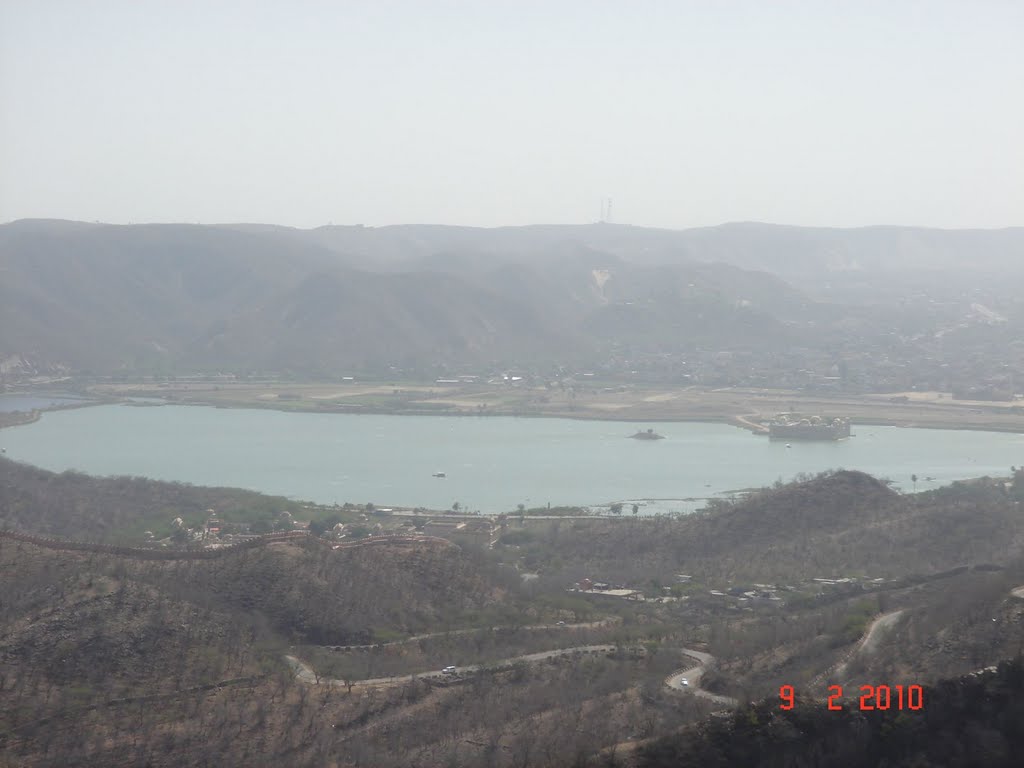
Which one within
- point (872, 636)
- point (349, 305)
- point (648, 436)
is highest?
point (349, 305)

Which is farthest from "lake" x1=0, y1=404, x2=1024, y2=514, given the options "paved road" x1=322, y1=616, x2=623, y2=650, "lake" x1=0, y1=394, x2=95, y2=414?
"paved road" x1=322, y1=616, x2=623, y2=650

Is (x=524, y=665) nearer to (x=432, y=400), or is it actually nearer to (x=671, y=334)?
(x=432, y=400)

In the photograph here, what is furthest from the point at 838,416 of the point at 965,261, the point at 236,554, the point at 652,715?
the point at 965,261

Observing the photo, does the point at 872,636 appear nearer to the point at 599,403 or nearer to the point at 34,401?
the point at 599,403

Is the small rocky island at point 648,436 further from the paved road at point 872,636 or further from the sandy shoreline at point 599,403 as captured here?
the paved road at point 872,636
